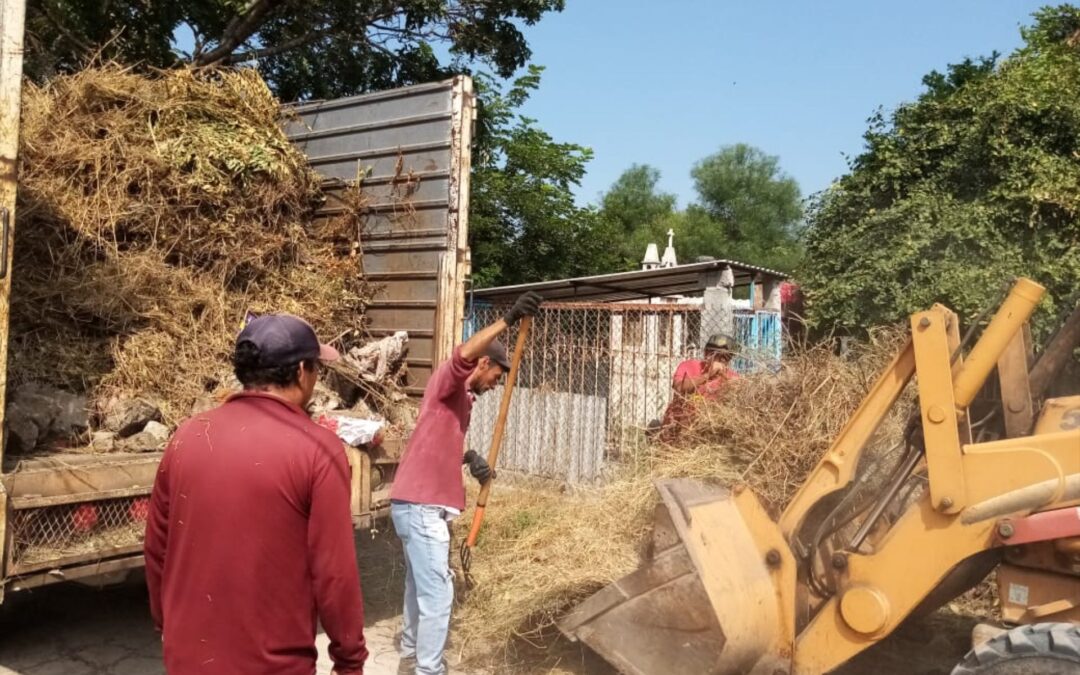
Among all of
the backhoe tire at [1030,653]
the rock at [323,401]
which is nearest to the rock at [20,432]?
the rock at [323,401]

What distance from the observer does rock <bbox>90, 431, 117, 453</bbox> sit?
4.38 meters

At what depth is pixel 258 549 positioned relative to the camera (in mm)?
2033

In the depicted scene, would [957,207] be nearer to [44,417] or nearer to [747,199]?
[44,417]

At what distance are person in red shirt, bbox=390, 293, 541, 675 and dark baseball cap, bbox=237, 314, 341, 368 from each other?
159 cm

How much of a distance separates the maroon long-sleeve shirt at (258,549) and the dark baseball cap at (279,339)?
0.11m

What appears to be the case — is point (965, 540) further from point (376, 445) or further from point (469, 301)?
point (469, 301)

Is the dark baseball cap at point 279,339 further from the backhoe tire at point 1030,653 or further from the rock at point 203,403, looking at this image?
the rock at point 203,403

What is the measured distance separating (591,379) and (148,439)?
462 cm

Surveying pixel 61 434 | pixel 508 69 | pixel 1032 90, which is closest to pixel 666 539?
pixel 61 434

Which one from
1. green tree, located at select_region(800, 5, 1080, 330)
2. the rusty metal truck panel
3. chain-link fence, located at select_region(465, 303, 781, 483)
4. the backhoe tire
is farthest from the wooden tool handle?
green tree, located at select_region(800, 5, 1080, 330)

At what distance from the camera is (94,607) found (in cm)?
525

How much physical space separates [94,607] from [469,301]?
5046 millimetres

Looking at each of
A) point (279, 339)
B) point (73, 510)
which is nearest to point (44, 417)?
point (73, 510)

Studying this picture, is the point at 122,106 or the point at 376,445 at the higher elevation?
the point at 122,106
